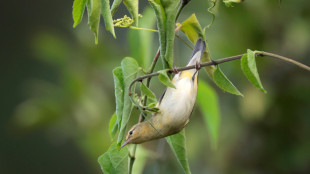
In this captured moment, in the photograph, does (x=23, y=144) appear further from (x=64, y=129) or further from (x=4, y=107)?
(x=64, y=129)

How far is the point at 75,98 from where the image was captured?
4.43 ft

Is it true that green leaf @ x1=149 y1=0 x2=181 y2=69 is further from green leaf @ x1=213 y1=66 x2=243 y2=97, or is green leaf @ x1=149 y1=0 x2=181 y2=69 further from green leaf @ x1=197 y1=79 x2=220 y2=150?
green leaf @ x1=197 y1=79 x2=220 y2=150

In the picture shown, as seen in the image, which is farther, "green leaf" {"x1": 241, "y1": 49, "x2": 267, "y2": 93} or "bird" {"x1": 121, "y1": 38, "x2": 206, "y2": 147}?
"bird" {"x1": 121, "y1": 38, "x2": 206, "y2": 147}

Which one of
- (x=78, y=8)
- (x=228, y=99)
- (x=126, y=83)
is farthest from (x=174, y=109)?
(x=228, y=99)

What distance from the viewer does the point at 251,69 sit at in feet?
0.98

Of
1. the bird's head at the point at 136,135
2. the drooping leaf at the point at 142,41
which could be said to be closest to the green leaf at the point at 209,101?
the drooping leaf at the point at 142,41

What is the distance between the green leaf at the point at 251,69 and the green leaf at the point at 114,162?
24 cm

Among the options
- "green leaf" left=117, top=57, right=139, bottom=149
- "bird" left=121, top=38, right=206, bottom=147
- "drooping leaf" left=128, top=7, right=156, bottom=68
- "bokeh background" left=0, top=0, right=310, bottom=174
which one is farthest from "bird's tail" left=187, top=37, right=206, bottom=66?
"bokeh background" left=0, top=0, right=310, bottom=174

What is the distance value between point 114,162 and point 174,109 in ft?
0.42

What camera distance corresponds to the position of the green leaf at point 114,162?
44cm

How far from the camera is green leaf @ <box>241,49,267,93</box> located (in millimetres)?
297

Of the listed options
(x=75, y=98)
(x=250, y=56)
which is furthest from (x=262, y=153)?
(x=250, y=56)

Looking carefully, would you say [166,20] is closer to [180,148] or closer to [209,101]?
[180,148]

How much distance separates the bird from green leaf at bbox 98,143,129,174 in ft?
0.08
